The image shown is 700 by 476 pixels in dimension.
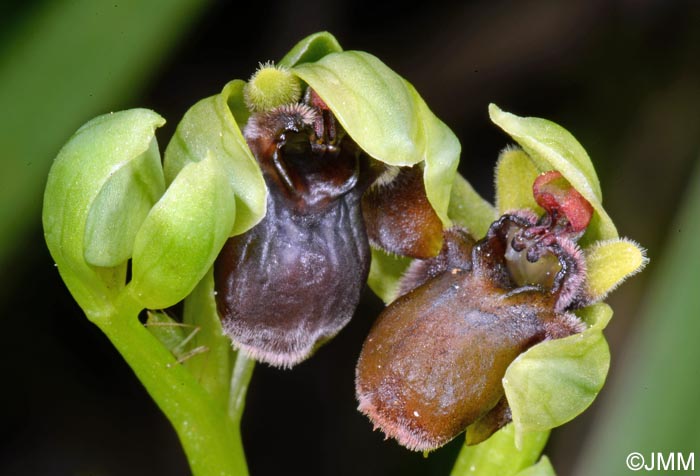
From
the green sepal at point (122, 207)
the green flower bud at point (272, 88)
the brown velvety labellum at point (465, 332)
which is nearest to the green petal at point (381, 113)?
the green flower bud at point (272, 88)

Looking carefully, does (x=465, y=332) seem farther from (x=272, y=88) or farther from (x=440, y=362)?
(x=272, y=88)

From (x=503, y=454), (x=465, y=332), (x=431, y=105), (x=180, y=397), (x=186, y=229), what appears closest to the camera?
(x=186, y=229)

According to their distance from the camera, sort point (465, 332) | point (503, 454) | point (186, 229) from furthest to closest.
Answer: point (503, 454) → point (465, 332) → point (186, 229)

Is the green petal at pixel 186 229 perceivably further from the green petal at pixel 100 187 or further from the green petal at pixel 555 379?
the green petal at pixel 555 379

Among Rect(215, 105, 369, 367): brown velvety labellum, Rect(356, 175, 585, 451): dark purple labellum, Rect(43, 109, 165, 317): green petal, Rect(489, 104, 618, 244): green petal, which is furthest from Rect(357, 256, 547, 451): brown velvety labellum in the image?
Rect(43, 109, 165, 317): green petal

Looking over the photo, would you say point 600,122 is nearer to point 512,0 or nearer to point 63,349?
point 512,0

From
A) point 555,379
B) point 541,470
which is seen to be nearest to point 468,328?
point 555,379

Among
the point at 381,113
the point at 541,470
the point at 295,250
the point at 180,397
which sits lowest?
the point at 541,470

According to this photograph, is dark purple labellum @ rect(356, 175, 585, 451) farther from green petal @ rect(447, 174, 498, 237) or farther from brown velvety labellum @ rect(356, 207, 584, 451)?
green petal @ rect(447, 174, 498, 237)
